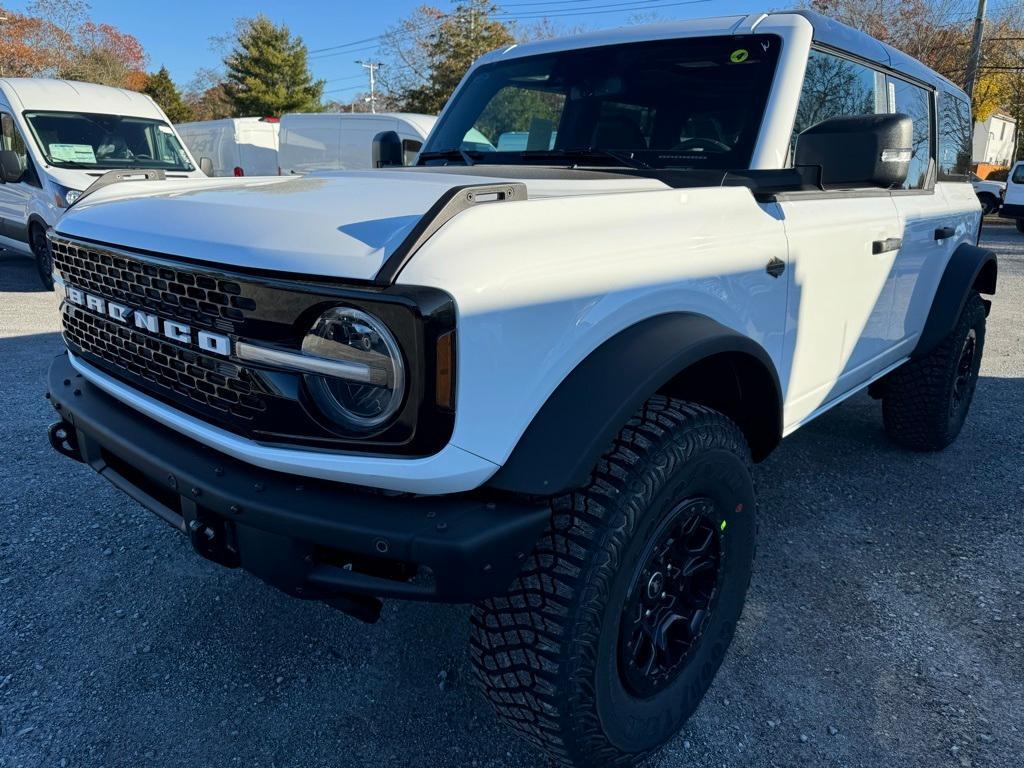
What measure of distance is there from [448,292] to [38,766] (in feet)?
5.54

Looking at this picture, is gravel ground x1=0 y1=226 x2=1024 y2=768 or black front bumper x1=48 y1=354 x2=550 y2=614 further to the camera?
gravel ground x1=0 y1=226 x2=1024 y2=768

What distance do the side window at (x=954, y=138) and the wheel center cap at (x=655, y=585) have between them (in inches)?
122

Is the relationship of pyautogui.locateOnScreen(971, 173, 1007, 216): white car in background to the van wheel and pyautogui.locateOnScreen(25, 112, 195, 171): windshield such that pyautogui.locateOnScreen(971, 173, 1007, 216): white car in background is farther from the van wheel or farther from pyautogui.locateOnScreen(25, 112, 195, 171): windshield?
the van wheel

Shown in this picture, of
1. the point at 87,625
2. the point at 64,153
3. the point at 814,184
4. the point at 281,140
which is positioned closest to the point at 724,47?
the point at 814,184

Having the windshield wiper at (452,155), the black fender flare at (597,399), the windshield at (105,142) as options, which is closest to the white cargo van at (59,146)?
the windshield at (105,142)

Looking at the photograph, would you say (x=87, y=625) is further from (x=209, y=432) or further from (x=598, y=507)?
(x=598, y=507)

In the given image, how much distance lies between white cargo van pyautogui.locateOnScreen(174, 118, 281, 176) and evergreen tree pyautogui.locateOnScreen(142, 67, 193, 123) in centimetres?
2733

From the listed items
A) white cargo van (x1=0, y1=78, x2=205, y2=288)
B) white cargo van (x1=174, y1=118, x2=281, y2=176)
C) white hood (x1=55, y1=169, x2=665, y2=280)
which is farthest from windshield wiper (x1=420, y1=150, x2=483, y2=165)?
white cargo van (x1=174, y1=118, x2=281, y2=176)

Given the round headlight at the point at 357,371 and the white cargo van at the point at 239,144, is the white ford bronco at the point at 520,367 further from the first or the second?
the white cargo van at the point at 239,144

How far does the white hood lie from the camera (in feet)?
4.89

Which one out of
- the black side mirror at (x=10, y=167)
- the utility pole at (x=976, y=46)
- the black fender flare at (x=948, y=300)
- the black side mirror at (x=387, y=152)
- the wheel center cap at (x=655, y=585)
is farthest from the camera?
the utility pole at (x=976, y=46)

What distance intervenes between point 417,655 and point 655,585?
94 cm

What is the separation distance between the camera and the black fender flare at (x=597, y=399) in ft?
4.89

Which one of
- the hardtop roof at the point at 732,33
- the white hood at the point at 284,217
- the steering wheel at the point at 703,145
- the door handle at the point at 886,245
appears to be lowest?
the door handle at the point at 886,245
